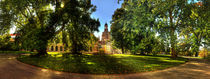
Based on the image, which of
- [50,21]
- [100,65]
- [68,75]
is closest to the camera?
[68,75]

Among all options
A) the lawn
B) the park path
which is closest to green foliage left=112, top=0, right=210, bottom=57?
the lawn

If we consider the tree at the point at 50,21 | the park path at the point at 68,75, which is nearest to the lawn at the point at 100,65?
the park path at the point at 68,75

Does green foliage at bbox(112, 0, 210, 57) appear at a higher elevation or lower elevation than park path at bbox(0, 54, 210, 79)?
higher

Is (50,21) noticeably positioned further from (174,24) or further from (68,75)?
(174,24)

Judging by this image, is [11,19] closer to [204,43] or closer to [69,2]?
[69,2]

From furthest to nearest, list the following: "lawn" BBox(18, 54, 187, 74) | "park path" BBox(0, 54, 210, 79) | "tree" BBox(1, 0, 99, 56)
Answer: "tree" BBox(1, 0, 99, 56)
"park path" BBox(0, 54, 210, 79)
"lawn" BBox(18, 54, 187, 74)

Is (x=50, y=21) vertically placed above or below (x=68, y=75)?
above

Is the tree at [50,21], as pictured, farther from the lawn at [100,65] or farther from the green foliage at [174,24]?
the green foliage at [174,24]

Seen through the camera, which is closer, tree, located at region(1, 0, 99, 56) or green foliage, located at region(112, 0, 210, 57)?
tree, located at region(1, 0, 99, 56)

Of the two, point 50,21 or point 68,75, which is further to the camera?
point 50,21

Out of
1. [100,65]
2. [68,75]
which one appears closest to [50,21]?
[68,75]

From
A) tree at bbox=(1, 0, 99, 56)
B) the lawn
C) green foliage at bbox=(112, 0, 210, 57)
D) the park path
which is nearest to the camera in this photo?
the lawn

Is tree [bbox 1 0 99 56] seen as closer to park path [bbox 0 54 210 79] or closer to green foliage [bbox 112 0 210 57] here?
park path [bbox 0 54 210 79]

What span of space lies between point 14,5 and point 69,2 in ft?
33.5
